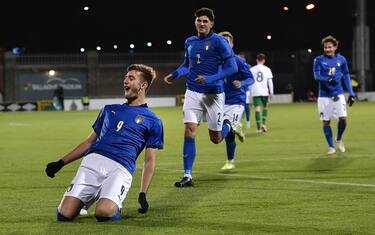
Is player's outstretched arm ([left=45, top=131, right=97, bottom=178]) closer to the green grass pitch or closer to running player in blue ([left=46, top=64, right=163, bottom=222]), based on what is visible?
running player in blue ([left=46, top=64, right=163, bottom=222])

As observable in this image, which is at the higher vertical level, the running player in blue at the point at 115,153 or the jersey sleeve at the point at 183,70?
the jersey sleeve at the point at 183,70

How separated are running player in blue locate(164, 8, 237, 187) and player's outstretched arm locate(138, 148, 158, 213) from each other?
3156 mm

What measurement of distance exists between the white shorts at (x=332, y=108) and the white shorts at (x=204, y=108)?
4725 mm

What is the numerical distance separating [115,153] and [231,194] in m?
2.29

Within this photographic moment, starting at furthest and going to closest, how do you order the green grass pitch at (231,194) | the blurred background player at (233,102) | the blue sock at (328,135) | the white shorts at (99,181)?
1. the blue sock at (328,135)
2. the blurred background player at (233,102)
3. the white shorts at (99,181)
4. the green grass pitch at (231,194)

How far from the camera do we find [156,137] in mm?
8523

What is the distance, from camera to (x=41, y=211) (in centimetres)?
901

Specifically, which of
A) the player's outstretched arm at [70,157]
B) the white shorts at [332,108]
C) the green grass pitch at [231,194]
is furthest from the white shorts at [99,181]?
the white shorts at [332,108]

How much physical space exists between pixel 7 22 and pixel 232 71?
59745 mm

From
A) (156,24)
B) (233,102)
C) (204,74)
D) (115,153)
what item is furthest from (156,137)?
(156,24)

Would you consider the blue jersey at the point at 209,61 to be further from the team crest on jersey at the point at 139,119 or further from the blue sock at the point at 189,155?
the team crest on jersey at the point at 139,119

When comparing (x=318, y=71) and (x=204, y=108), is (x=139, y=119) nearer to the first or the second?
(x=204, y=108)

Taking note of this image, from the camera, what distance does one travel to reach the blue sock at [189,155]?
11445mm

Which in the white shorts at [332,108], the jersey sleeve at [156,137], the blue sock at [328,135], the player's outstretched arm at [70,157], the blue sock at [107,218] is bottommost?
the blue sock at [328,135]
